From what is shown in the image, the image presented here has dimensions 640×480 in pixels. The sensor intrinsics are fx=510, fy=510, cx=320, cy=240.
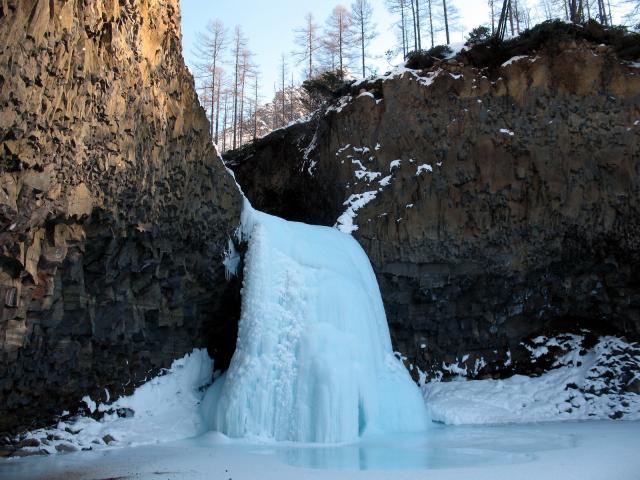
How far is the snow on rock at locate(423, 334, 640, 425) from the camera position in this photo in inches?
452

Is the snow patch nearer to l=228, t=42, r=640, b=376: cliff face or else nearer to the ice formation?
l=228, t=42, r=640, b=376: cliff face

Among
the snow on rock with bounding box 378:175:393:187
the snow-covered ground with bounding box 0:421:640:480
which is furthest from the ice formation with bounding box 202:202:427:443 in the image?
the snow on rock with bounding box 378:175:393:187

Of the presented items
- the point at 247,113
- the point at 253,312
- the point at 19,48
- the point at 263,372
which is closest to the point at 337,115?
the point at 253,312

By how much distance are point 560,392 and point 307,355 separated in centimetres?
675

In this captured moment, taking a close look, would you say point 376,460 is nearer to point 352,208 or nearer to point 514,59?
point 352,208

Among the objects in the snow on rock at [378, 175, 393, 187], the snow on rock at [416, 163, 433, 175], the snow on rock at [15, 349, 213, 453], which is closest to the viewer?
the snow on rock at [15, 349, 213, 453]

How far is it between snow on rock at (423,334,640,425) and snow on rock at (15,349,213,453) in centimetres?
525

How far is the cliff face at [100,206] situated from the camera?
20.9 feet

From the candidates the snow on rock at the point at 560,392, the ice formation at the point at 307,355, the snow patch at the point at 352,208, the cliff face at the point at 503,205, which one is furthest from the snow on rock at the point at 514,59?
the snow on rock at the point at 560,392

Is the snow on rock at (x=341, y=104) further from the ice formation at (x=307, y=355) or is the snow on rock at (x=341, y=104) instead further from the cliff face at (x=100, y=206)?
the cliff face at (x=100, y=206)

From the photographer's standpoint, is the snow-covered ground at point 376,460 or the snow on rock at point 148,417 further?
the snow on rock at point 148,417

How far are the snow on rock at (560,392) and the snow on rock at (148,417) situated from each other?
5254 millimetres

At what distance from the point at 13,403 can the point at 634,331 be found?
1327 centimetres

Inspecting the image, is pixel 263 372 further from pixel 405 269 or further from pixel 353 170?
pixel 353 170
